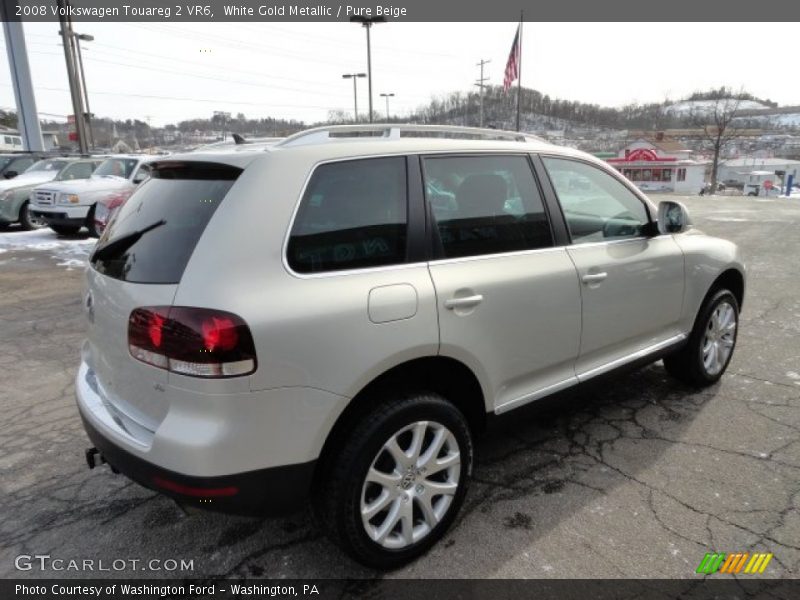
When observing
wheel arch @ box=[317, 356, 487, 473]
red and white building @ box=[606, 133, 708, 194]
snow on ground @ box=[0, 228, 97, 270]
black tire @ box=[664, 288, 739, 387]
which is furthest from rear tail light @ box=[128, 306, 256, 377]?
red and white building @ box=[606, 133, 708, 194]

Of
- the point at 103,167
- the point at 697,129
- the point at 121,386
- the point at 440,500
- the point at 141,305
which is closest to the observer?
the point at 141,305

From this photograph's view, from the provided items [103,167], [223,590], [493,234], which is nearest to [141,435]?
[223,590]

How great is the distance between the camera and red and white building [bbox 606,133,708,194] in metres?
66.9

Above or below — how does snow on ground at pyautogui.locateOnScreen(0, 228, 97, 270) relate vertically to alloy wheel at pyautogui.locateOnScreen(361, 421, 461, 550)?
below

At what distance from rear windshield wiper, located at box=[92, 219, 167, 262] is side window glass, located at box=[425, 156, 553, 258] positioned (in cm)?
119

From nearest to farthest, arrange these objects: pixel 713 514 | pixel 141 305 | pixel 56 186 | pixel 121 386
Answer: pixel 141 305, pixel 121 386, pixel 713 514, pixel 56 186

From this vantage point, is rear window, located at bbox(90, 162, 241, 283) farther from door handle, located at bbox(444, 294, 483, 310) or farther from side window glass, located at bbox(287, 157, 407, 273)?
door handle, located at bbox(444, 294, 483, 310)

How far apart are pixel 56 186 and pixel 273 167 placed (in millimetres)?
11293

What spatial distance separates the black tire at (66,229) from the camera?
37.2 ft

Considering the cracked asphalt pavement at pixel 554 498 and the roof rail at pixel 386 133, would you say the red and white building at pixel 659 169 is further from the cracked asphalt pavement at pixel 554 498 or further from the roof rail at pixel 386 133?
the roof rail at pixel 386 133

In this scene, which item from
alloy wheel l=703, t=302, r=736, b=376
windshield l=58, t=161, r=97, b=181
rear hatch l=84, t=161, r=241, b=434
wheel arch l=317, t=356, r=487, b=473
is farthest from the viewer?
windshield l=58, t=161, r=97, b=181

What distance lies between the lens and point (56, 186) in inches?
447

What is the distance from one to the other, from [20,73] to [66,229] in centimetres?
1095

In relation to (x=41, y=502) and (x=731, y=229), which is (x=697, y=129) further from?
(x=41, y=502)
